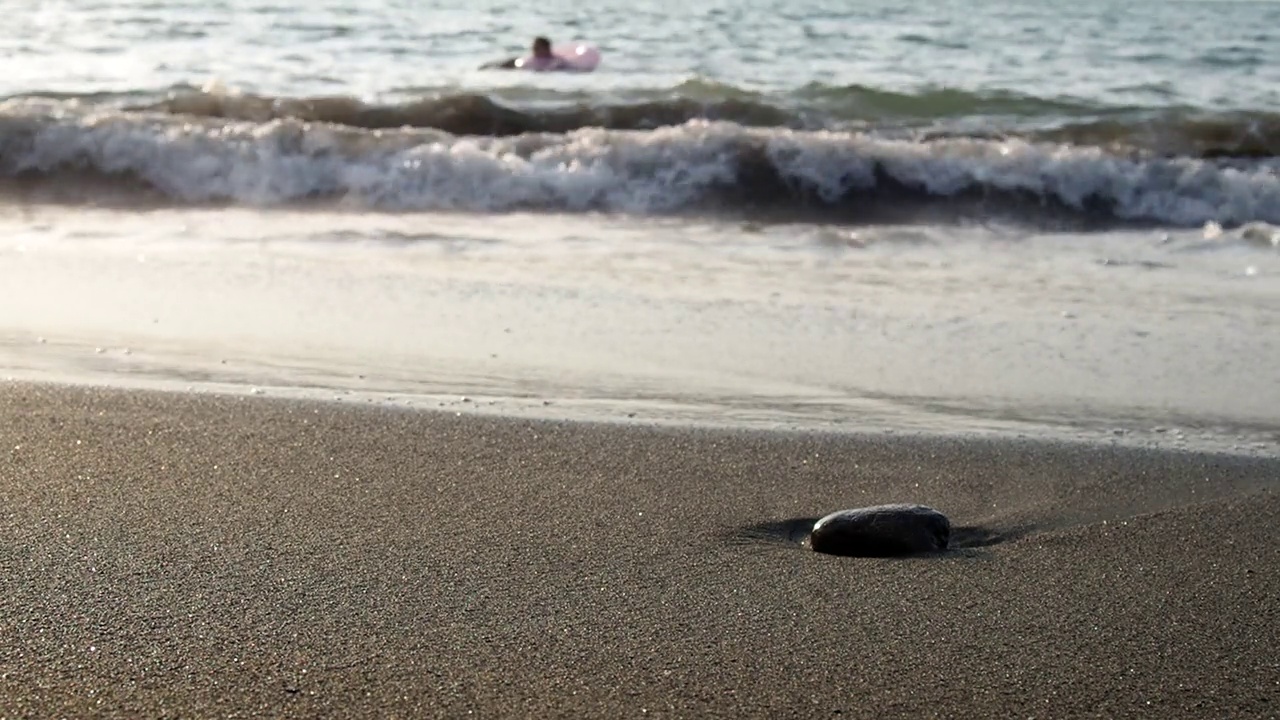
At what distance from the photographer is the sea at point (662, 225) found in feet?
15.7

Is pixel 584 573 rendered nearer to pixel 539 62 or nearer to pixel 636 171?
pixel 636 171

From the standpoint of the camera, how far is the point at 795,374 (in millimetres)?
4859

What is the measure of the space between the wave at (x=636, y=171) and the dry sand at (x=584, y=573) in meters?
4.95

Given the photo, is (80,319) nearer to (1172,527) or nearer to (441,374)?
(441,374)

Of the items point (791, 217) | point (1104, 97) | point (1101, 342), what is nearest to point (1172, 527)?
point (1101, 342)

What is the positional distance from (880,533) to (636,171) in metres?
6.32

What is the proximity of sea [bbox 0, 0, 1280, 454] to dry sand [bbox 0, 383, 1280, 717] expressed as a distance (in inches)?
16.3

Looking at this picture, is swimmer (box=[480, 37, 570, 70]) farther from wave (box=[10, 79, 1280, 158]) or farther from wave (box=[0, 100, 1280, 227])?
wave (box=[0, 100, 1280, 227])

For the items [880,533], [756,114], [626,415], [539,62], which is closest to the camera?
[880,533]

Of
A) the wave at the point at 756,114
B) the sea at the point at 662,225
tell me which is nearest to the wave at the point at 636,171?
the sea at the point at 662,225

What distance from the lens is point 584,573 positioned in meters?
3.01

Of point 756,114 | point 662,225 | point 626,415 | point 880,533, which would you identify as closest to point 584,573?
point 880,533

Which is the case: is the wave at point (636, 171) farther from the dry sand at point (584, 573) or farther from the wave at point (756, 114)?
the dry sand at point (584, 573)

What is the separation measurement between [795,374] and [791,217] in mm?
4071
